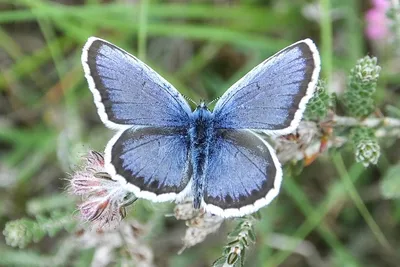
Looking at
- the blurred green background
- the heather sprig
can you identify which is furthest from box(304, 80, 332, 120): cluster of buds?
the blurred green background

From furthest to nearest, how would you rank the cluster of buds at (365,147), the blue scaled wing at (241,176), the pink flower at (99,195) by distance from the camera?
the cluster of buds at (365,147) → the pink flower at (99,195) → the blue scaled wing at (241,176)

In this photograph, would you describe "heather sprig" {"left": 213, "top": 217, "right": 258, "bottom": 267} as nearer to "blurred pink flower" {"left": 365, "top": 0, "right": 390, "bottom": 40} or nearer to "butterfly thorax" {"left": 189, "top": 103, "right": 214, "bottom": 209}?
"butterfly thorax" {"left": 189, "top": 103, "right": 214, "bottom": 209}

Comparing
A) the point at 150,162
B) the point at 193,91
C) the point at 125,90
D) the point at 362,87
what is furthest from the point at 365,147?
the point at 193,91

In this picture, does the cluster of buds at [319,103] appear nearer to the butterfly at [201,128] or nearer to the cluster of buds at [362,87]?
the cluster of buds at [362,87]

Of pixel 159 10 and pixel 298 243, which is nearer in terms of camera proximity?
pixel 298 243

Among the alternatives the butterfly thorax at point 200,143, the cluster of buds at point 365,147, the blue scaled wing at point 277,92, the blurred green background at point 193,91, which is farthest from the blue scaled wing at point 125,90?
the blurred green background at point 193,91

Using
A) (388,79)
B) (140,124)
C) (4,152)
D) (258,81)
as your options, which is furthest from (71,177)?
(388,79)

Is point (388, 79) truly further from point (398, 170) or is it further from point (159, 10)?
point (159, 10)
